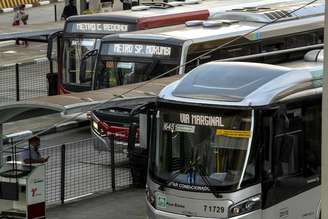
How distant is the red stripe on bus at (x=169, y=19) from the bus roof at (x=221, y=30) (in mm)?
1242

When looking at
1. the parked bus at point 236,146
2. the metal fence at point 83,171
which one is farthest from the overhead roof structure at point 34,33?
the parked bus at point 236,146

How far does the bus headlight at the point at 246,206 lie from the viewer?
10.8 m

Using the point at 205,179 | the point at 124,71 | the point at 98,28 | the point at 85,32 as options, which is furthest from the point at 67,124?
the point at 205,179

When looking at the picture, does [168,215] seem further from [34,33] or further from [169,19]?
[34,33]

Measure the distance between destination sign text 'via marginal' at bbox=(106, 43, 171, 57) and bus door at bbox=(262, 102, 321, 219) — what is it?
6.29 meters

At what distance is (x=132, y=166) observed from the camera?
620 inches

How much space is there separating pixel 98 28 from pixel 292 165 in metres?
10.7

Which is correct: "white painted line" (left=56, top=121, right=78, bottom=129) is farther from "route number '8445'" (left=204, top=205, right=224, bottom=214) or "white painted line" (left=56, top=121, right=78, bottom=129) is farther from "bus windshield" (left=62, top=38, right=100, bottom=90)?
"route number '8445'" (left=204, top=205, right=224, bottom=214)

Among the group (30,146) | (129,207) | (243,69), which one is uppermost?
(243,69)

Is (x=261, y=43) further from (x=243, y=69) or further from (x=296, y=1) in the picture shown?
(x=243, y=69)

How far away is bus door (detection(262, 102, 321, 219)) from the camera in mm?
10977

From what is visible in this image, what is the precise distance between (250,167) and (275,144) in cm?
47

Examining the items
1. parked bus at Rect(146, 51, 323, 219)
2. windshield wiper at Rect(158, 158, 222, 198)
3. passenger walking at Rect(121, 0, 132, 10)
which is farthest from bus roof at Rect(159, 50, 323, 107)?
passenger walking at Rect(121, 0, 132, 10)

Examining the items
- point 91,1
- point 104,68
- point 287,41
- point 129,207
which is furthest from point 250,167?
point 91,1
